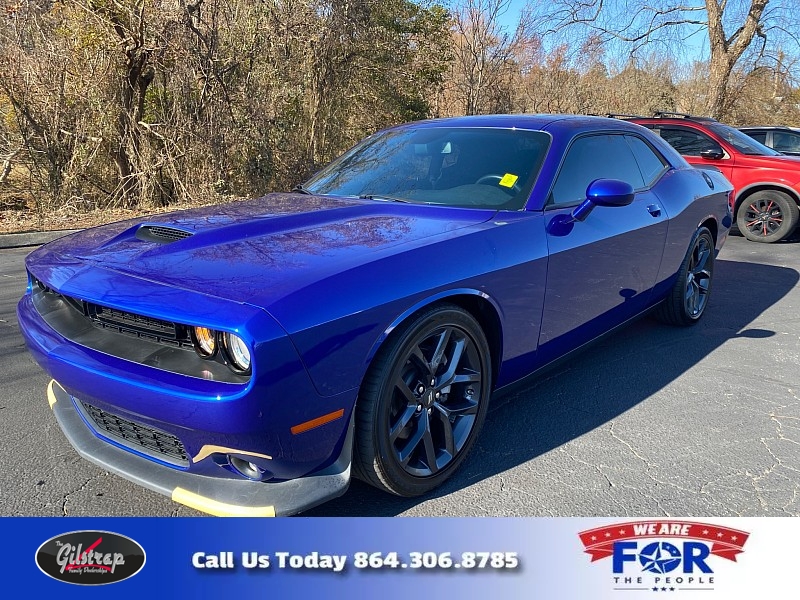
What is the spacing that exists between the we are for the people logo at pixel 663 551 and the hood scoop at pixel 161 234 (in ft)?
6.17

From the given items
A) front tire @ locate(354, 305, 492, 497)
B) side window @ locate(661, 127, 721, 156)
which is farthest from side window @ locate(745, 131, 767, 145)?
front tire @ locate(354, 305, 492, 497)

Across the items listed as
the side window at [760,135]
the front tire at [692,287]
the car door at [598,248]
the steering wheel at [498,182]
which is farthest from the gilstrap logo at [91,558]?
the side window at [760,135]

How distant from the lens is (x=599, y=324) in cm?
339

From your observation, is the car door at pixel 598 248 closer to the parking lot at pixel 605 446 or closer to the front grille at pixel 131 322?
the parking lot at pixel 605 446

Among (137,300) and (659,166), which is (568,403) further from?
(137,300)

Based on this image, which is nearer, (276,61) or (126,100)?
(126,100)

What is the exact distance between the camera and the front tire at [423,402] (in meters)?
2.18

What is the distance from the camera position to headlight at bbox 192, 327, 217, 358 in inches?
75.9

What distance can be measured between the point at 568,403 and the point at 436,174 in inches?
55.9

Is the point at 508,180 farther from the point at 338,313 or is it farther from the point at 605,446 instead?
the point at 338,313

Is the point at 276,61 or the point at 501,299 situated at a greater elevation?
the point at 276,61

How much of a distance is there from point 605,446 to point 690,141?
6.96 metres

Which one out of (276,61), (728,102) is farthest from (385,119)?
(728,102)

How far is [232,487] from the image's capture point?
2000mm
